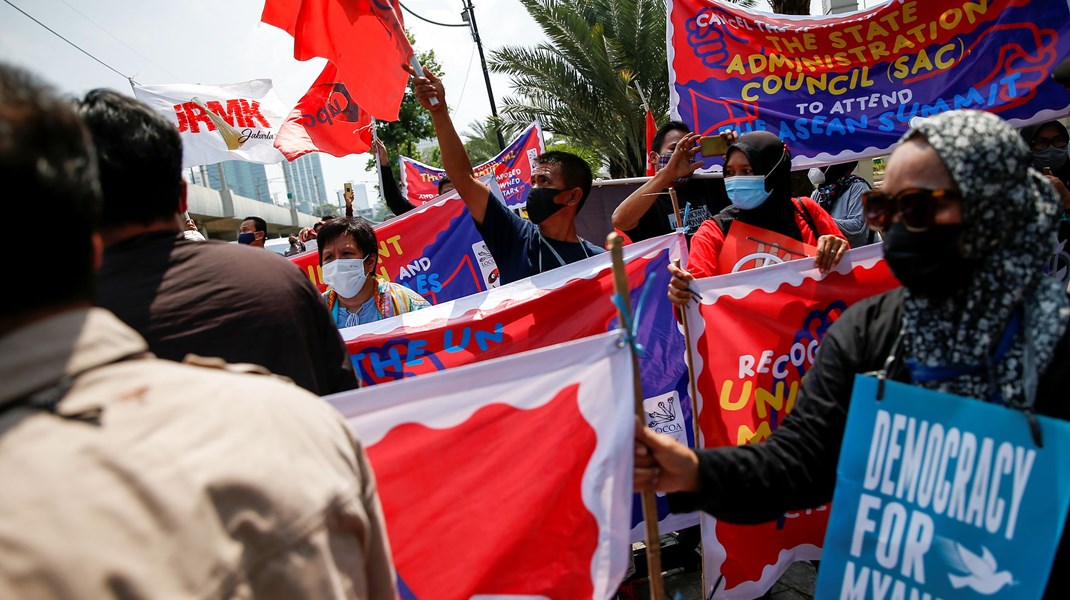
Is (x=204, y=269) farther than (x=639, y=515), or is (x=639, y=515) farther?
(x=639, y=515)

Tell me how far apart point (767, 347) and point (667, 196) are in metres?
2.11

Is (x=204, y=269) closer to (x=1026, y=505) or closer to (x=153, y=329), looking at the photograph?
(x=153, y=329)

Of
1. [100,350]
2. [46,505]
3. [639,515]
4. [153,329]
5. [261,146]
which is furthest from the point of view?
[261,146]

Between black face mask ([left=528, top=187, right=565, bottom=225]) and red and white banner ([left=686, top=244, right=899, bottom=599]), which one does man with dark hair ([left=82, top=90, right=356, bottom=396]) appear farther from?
black face mask ([left=528, top=187, right=565, bottom=225])

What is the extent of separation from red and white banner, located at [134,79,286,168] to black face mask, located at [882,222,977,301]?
638 centimetres

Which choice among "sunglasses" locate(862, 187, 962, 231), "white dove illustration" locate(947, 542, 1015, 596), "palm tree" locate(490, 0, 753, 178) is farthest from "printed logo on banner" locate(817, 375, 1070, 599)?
"palm tree" locate(490, 0, 753, 178)

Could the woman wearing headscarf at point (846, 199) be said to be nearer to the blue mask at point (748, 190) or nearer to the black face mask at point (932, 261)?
the blue mask at point (748, 190)

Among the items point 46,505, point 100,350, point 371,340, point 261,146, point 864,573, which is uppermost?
point 261,146

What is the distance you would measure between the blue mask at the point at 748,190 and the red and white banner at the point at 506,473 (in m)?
1.64

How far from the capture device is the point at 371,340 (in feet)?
10.5

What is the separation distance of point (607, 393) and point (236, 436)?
103cm

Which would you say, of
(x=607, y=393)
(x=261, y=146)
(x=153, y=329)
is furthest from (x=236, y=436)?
(x=261, y=146)

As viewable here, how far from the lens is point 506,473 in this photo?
1.78 m

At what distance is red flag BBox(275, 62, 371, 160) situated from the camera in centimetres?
582
